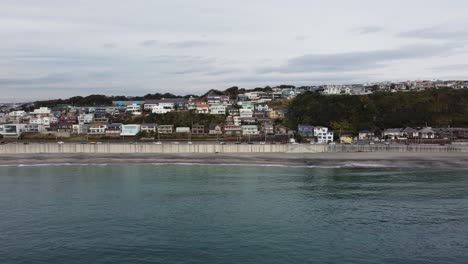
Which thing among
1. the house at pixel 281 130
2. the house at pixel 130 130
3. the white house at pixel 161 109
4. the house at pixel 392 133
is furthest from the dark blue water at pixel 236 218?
the white house at pixel 161 109

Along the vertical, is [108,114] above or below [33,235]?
above

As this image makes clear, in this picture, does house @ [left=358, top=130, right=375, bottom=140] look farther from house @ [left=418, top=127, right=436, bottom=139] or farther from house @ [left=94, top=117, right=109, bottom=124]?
house @ [left=94, top=117, right=109, bottom=124]

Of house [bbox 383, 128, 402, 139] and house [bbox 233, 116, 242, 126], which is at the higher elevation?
house [bbox 233, 116, 242, 126]

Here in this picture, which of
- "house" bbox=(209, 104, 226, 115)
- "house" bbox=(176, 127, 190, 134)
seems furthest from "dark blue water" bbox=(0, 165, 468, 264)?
"house" bbox=(209, 104, 226, 115)

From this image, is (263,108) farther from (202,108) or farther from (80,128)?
(80,128)

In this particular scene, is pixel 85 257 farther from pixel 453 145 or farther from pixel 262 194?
pixel 453 145

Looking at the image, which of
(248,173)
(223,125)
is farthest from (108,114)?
(248,173)
